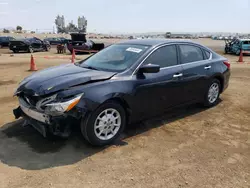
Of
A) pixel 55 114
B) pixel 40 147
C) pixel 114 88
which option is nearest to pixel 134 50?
pixel 114 88

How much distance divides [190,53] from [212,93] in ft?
3.99

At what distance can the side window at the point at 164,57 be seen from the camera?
4.34m

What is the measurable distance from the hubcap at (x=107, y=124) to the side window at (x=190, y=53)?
1.88 metres

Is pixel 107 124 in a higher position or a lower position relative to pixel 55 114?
lower

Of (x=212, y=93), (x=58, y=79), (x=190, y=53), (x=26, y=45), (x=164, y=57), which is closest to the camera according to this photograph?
(x=58, y=79)

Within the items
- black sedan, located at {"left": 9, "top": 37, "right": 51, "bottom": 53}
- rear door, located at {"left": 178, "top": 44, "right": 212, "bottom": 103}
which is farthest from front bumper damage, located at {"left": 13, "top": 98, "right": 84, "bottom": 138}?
black sedan, located at {"left": 9, "top": 37, "right": 51, "bottom": 53}

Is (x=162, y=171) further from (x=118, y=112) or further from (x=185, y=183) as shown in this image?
(x=118, y=112)

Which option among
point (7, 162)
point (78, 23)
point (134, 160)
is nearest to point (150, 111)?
point (134, 160)

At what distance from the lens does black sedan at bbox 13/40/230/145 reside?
3455 millimetres

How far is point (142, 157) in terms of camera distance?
357cm

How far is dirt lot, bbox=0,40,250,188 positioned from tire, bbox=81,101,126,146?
0.54ft

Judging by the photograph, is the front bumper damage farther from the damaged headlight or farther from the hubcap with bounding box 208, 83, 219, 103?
the hubcap with bounding box 208, 83, 219, 103

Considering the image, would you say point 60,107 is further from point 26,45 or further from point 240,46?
point 240,46

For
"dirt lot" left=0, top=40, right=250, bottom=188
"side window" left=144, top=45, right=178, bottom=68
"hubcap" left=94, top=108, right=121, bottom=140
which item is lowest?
"dirt lot" left=0, top=40, right=250, bottom=188
